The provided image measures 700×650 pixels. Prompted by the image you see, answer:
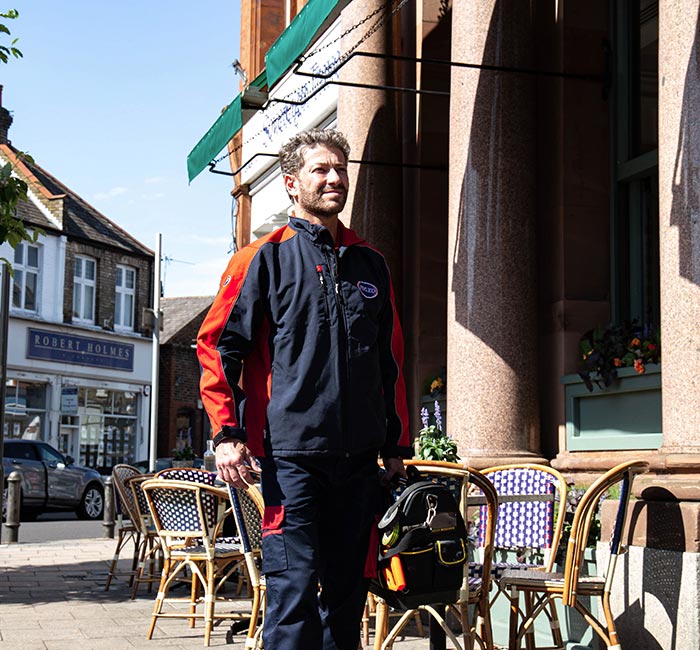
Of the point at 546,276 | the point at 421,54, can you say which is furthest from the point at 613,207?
the point at 421,54

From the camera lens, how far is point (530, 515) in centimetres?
625

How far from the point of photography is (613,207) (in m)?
8.75

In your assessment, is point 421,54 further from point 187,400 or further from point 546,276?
point 187,400

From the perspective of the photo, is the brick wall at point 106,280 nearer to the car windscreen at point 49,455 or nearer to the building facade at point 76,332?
the building facade at point 76,332

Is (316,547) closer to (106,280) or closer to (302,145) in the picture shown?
(302,145)

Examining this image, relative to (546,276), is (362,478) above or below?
below

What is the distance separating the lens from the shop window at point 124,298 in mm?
37094

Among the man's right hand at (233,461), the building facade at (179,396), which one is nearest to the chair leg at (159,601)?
the man's right hand at (233,461)

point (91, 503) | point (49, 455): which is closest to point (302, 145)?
point (49, 455)

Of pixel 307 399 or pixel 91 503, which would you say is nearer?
pixel 307 399

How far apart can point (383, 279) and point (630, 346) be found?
4.28 m

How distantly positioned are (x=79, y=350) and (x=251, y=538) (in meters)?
30.1

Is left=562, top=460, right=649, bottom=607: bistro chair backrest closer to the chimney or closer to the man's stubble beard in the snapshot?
the man's stubble beard

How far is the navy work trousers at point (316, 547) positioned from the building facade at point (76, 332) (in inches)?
1204
